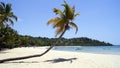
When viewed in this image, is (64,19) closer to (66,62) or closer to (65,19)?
(65,19)

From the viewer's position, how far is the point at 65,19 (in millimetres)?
15945

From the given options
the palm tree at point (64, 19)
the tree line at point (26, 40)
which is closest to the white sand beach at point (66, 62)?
the palm tree at point (64, 19)

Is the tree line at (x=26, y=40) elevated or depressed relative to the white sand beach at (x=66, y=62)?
elevated

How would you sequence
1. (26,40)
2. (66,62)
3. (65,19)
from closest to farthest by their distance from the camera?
(66,62) < (65,19) < (26,40)

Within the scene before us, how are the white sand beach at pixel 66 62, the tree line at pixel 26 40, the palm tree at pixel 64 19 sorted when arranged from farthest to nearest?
the tree line at pixel 26 40
the palm tree at pixel 64 19
the white sand beach at pixel 66 62

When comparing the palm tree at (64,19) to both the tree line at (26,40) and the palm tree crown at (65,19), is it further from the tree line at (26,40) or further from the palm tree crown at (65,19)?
the tree line at (26,40)

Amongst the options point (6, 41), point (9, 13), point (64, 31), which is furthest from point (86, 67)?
point (6, 41)

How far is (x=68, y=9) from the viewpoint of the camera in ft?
51.6

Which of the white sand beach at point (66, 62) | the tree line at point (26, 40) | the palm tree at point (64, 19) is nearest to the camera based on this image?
the white sand beach at point (66, 62)

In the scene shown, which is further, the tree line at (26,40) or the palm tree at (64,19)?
the tree line at (26,40)

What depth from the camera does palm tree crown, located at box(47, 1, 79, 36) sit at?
15828mm

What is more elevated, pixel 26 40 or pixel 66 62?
pixel 26 40

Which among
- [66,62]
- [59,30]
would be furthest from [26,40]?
[66,62]

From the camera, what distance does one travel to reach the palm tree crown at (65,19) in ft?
51.9
